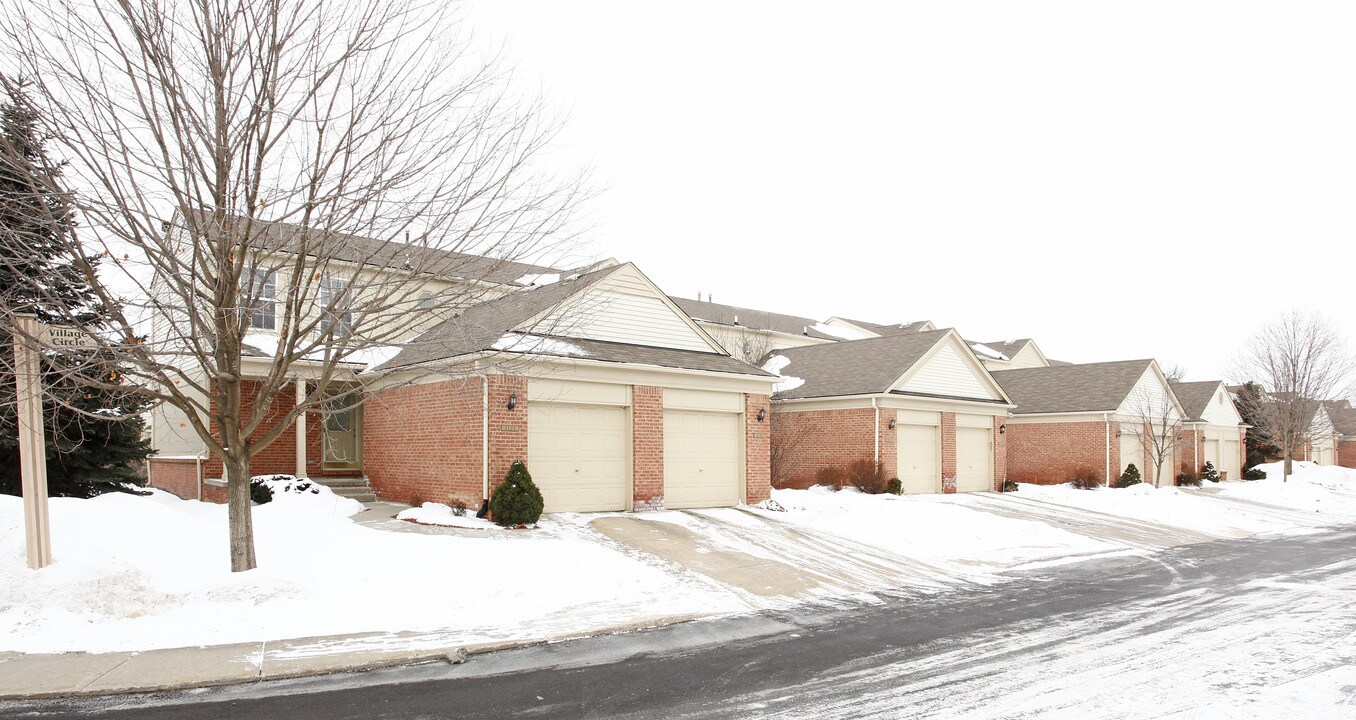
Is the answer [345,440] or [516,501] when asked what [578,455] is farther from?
[345,440]

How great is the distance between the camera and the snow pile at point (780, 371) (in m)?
27.2

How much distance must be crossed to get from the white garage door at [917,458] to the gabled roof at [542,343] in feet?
22.5

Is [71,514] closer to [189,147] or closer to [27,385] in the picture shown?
[27,385]

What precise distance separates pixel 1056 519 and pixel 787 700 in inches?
687

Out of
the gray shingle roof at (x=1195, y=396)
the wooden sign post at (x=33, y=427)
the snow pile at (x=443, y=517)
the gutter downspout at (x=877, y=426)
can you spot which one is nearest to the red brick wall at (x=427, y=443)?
the snow pile at (x=443, y=517)

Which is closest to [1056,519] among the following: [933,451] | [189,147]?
[933,451]

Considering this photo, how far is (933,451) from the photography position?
83.7ft

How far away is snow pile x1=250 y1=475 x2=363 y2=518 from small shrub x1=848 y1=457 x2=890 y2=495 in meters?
13.0

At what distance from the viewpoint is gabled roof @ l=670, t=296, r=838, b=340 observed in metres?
44.9

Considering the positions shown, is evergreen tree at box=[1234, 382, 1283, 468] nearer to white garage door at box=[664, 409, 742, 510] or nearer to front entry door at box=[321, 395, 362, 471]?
white garage door at box=[664, 409, 742, 510]

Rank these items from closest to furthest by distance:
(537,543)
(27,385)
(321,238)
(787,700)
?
1. (787,700)
2. (27,385)
3. (321,238)
4. (537,543)

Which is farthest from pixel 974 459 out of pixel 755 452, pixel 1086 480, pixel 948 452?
pixel 755 452

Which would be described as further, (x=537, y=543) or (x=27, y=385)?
(x=537, y=543)

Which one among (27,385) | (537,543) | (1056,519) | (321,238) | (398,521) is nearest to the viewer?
(27,385)
